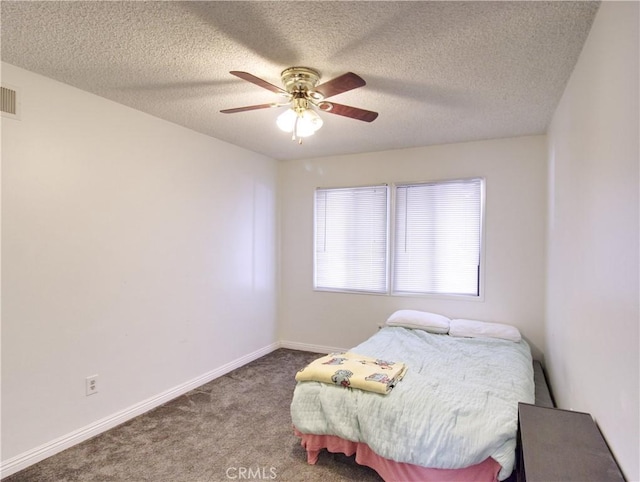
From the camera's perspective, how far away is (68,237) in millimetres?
2387

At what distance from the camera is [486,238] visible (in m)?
3.64

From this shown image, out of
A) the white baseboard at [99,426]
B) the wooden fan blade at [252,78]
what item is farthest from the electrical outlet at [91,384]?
the wooden fan blade at [252,78]

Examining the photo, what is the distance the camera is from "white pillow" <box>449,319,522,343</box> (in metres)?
3.23

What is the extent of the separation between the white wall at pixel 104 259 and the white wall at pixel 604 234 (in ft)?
9.78

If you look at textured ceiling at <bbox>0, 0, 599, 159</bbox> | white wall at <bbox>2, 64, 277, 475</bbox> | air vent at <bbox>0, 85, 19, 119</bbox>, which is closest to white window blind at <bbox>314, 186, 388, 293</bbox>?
white wall at <bbox>2, 64, 277, 475</bbox>

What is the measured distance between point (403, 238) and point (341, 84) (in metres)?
2.44

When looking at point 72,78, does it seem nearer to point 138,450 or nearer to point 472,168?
point 138,450

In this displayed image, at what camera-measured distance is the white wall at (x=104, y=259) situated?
2.15m

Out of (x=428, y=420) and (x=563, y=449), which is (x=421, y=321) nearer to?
(x=428, y=420)

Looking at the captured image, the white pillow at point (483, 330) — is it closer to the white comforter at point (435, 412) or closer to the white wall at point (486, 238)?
the white wall at point (486, 238)

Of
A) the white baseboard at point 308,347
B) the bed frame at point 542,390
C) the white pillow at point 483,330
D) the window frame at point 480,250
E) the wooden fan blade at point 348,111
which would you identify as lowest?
the white baseboard at point 308,347

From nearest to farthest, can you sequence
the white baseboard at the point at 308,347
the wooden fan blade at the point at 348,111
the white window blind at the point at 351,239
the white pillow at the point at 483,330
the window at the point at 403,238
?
the wooden fan blade at the point at 348,111 → the white pillow at the point at 483,330 → the window at the point at 403,238 → the white window blind at the point at 351,239 → the white baseboard at the point at 308,347

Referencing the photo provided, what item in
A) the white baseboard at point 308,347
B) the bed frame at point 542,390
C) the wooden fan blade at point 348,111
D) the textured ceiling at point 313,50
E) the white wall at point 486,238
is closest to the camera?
the textured ceiling at point 313,50

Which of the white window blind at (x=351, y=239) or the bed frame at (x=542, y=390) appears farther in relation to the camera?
the white window blind at (x=351, y=239)
